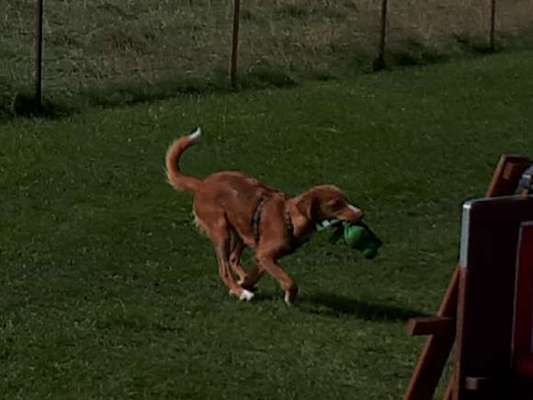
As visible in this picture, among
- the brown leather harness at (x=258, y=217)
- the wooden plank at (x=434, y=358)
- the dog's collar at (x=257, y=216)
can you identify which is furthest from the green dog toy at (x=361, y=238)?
the wooden plank at (x=434, y=358)

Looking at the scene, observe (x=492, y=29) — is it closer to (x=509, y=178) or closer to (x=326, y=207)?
(x=326, y=207)

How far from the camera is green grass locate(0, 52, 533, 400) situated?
816 cm

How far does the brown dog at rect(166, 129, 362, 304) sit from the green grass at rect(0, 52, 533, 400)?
0.18 m

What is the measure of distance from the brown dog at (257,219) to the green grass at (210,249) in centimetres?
18

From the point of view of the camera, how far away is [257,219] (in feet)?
31.6

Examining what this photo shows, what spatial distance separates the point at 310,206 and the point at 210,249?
1870 millimetres

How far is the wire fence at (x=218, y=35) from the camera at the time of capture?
1759 cm

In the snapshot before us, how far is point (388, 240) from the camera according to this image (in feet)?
38.5

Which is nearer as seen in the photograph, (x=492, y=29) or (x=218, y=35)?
(x=218, y=35)

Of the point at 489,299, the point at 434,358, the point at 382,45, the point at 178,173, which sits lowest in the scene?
the point at 382,45

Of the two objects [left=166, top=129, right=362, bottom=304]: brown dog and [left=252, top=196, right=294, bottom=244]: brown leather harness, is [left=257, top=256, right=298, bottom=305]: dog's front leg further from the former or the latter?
[left=252, top=196, right=294, bottom=244]: brown leather harness

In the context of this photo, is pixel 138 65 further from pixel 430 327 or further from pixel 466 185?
pixel 430 327

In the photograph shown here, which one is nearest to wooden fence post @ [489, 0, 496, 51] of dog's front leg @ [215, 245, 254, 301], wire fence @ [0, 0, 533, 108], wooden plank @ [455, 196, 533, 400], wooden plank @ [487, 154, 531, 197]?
wire fence @ [0, 0, 533, 108]

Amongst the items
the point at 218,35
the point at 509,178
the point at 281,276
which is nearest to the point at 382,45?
the point at 218,35
